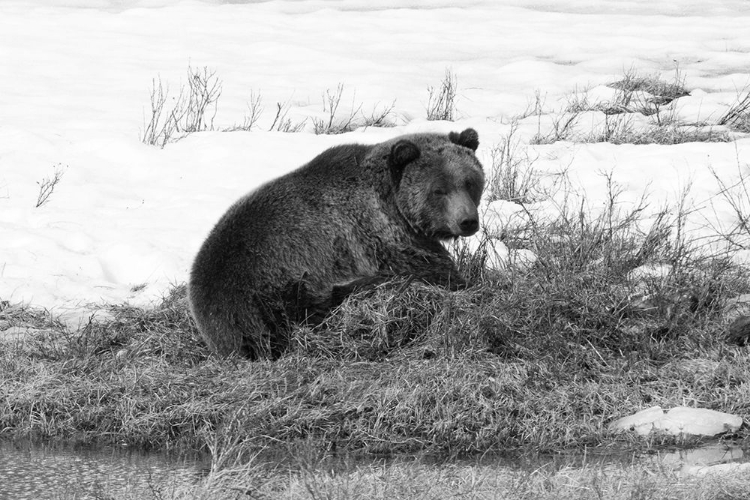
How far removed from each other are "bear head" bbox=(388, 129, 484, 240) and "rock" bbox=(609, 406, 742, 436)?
5.70ft

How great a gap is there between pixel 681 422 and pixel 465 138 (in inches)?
102

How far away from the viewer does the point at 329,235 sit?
20.6ft

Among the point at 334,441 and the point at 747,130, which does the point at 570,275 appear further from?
the point at 747,130

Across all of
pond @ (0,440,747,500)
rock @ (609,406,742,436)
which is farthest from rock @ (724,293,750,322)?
pond @ (0,440,747,500)

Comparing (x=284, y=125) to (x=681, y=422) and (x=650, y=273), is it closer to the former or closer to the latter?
(x=650, y=273)

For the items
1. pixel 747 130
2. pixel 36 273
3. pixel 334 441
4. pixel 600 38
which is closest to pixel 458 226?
pixel 334 441

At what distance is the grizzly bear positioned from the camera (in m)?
6.00

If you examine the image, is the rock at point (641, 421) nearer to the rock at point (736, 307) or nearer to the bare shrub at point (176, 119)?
the rock at point (736, 307)

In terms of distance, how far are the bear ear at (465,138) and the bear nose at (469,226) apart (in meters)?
0.72

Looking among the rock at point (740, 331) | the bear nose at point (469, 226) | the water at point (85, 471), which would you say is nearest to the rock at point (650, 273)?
the rock at point (740, 331)

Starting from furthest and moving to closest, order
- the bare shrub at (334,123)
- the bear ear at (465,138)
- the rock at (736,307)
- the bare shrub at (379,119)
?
1. the bare shrub at (379,119)
2. the bare shrub at (334,123)
3. the bear ear at (465,138)
4. the rock at (736,307)

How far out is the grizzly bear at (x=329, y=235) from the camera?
236 inches

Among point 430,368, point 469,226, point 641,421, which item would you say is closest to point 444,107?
point 469,226

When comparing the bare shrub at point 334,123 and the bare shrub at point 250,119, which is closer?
the bare shrub at point 250,119
